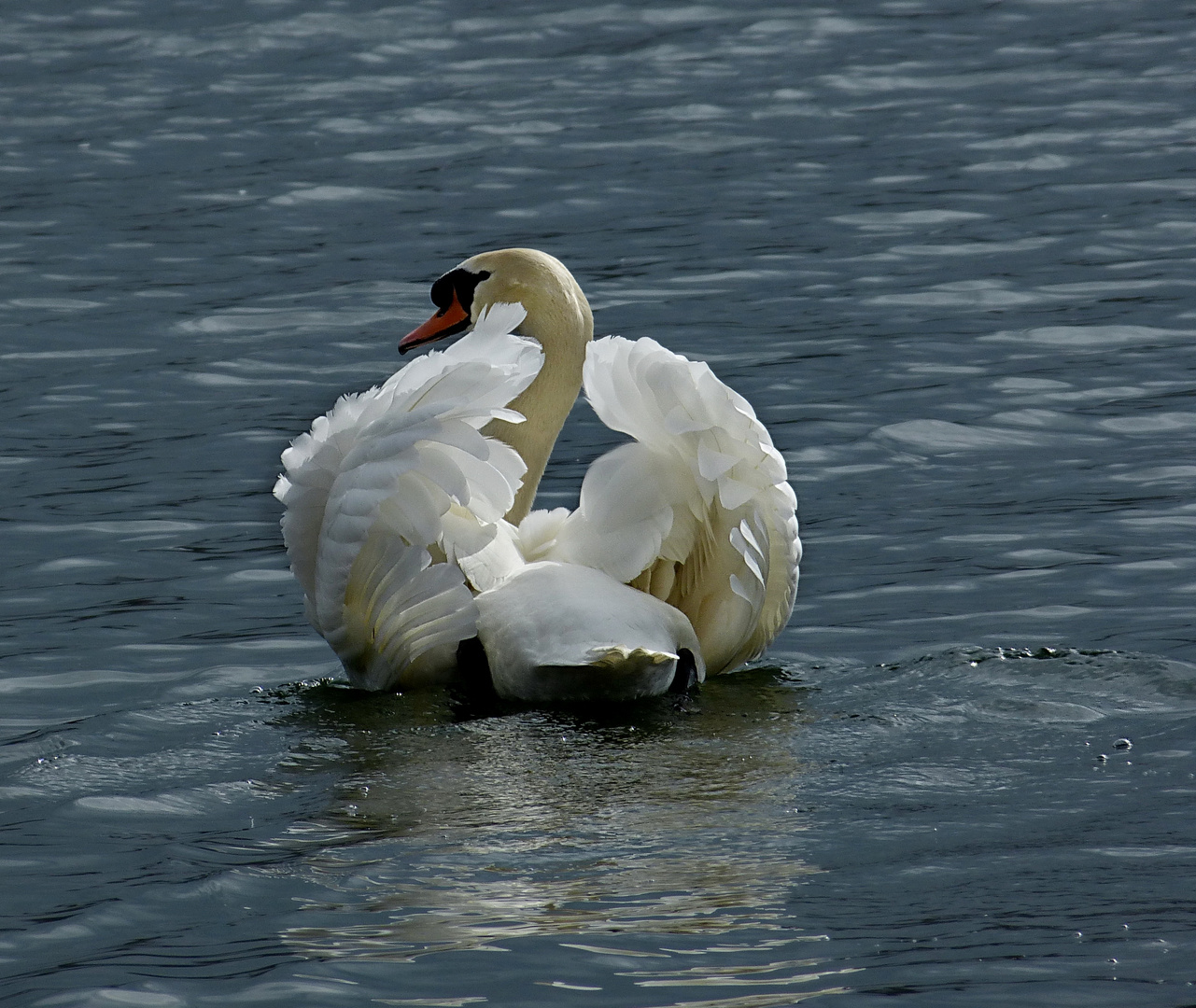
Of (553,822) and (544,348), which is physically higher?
(544,348)

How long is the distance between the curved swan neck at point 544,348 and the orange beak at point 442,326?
0.45 meters

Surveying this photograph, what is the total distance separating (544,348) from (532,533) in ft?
3.12

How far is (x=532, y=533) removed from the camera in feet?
21.7

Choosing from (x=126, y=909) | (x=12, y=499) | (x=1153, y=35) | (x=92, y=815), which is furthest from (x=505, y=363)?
(x=1153, y=35)

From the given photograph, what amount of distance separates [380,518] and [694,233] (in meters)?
7.10

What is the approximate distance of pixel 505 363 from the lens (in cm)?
620

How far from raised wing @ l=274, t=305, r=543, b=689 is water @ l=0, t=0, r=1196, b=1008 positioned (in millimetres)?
252

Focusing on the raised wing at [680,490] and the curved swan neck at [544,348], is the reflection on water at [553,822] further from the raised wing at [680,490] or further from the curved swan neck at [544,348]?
the curved swan neck at [544,348]

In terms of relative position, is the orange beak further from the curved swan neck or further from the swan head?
the curved swan neck

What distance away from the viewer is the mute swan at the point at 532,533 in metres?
6.04

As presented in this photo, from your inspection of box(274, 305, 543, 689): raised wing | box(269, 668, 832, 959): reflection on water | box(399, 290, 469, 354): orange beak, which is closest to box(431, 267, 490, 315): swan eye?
box(399, 290, 469, 354): orange beak

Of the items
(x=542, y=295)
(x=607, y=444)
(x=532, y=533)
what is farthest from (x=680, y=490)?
(x=607, y=444)

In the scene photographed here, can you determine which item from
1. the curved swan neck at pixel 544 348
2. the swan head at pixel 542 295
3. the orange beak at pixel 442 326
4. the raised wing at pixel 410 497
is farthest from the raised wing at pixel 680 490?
the orange beak at pixel 442 326

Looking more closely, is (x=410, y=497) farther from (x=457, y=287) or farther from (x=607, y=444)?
(x=607, y=444)
